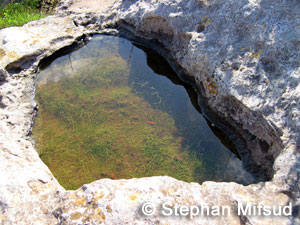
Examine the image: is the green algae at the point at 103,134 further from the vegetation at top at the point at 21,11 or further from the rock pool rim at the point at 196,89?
the vegetation at top at the point at 21,11

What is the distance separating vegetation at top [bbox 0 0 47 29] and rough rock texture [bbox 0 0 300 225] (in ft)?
4.23

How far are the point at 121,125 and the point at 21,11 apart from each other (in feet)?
18.1

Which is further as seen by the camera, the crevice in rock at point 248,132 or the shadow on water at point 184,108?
the shadow on water at point 184,108

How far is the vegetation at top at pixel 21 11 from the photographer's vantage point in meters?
7.29

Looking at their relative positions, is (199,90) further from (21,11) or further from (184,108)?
(21,11)

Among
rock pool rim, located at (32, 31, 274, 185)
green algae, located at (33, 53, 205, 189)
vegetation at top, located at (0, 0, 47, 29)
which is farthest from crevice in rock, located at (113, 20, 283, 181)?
vegetation at top, located at (0, 0, 47, 29)

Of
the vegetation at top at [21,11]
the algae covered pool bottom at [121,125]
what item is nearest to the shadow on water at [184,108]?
the algae covered pool bottom at [121,125]

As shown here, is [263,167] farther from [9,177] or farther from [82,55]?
[82,55]

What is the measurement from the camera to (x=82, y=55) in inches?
243

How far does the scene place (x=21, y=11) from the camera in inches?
315

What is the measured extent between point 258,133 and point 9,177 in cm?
328

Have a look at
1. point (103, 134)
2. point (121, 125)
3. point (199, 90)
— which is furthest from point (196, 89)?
point (103, 134)

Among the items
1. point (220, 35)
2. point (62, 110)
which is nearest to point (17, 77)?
point (62, 110)

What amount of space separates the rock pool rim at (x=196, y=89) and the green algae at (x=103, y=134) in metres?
0.64
